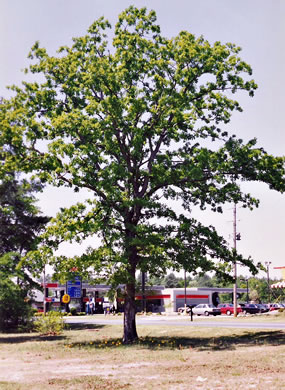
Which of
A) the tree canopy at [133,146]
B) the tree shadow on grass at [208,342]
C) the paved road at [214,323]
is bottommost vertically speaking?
the paved road at [214,323]

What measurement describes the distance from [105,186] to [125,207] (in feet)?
7.89

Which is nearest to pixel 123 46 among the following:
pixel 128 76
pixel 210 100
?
pixel 128 76

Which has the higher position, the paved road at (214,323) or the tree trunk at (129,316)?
the tree trunk at (129,316)

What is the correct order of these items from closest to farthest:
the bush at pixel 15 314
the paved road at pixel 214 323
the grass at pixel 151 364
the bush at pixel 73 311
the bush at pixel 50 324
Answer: the grass at pixel 151 364 < the bush at pixel 50 324 < the paved road at pixel 214 323 < the bush at pixel 15 314 < the bush at pixel 73 311

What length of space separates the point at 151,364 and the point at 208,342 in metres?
7.03

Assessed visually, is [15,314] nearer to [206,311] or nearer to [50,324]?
[50,324]

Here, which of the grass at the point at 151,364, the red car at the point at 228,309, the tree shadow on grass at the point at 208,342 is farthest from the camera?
the red car at the point at 228,309

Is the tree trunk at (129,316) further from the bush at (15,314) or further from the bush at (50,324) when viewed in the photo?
the bush at (15,314)

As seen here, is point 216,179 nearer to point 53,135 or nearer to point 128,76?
point 128,76

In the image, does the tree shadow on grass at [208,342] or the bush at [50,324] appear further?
the bush at [50,324]

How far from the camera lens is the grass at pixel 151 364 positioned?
1140 cm

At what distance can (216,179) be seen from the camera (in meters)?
21.5

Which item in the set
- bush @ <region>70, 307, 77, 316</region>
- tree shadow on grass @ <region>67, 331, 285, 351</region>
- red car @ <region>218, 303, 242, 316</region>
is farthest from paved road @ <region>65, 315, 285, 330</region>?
bush @ <region>70, 307, 77, 316</region>

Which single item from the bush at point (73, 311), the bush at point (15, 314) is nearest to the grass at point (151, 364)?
the bush at point (15, 314)
